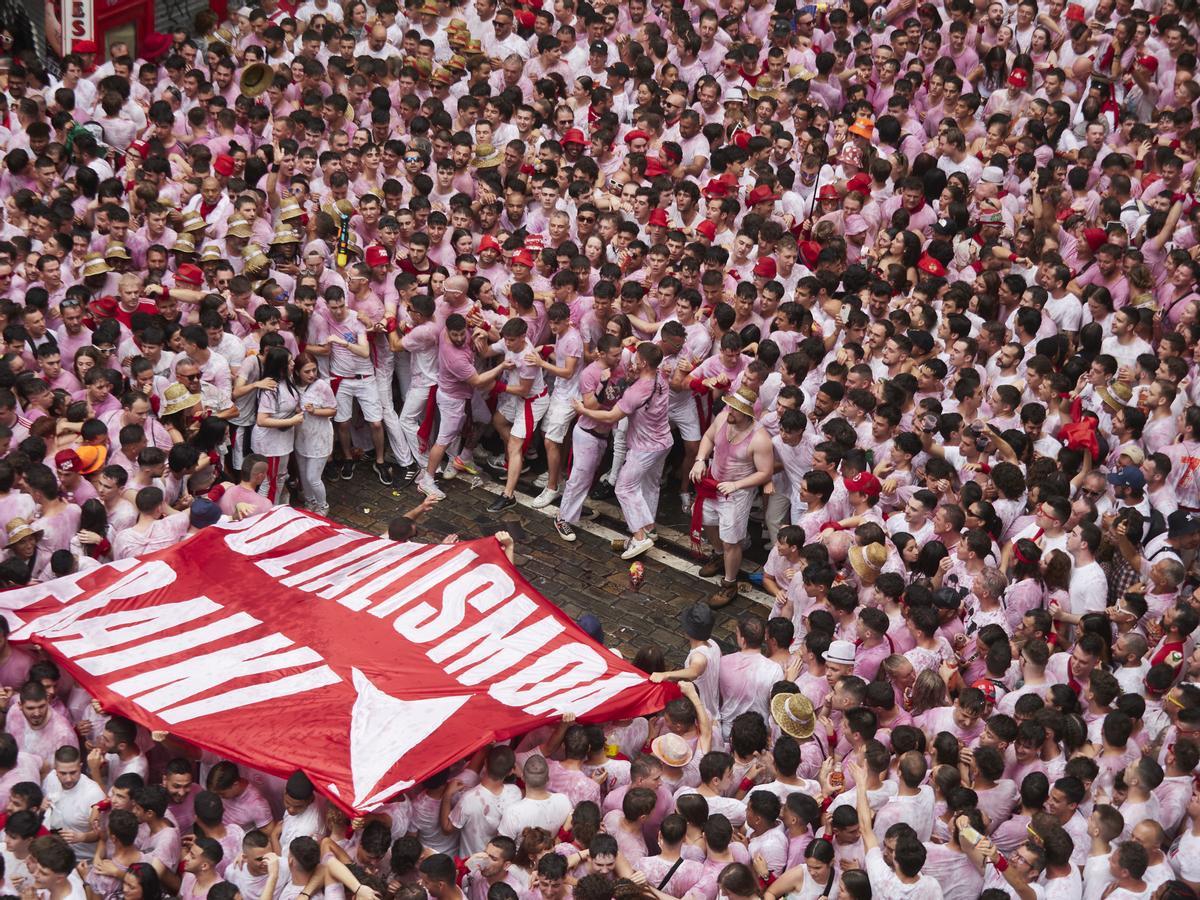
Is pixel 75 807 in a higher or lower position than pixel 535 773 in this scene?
lower

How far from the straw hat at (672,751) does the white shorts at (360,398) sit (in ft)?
17.7

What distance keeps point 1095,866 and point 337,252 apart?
333 inches

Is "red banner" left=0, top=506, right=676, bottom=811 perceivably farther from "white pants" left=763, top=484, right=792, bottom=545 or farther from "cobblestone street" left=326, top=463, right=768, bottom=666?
"white pants" left=763, top=484, right=792, bottom=545

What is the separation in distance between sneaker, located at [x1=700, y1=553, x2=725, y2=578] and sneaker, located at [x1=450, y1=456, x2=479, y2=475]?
241 cm

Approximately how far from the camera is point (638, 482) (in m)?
12.5

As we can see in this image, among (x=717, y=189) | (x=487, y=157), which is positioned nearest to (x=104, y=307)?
(x=487, y=157)

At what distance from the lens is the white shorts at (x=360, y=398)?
1302cm

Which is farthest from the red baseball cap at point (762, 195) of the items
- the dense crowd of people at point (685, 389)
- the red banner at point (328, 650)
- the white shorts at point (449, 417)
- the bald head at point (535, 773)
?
the bald head at point (535, 773)

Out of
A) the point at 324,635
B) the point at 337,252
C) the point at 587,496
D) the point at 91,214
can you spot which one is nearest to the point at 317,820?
the point at 324,635

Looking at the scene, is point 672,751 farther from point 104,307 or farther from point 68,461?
point 104,307

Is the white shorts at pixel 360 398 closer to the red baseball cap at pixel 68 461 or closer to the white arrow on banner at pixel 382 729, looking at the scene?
the red baseball cap at pixel 68 461

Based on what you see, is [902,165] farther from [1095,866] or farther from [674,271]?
[1095,866]

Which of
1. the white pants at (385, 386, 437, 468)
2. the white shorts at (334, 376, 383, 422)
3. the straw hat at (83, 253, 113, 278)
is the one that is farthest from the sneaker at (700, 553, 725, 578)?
the straw hat at (83, 253, 113, 278)

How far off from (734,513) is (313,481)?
357 centimetres
